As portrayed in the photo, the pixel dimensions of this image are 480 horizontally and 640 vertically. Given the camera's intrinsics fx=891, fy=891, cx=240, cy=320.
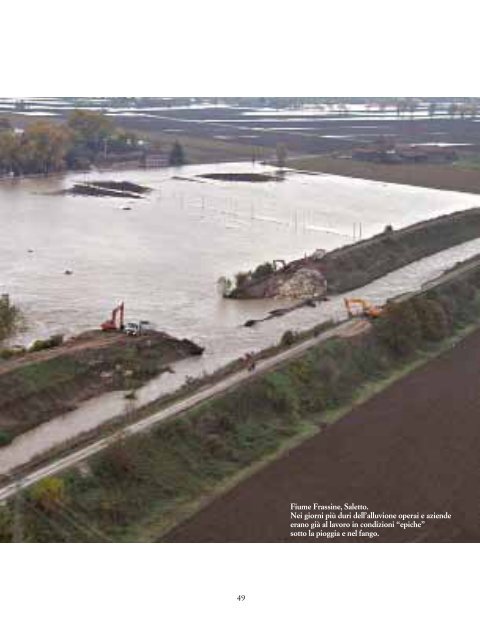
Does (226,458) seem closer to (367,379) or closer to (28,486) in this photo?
(28,486)

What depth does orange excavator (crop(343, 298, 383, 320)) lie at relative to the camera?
21.6 ft

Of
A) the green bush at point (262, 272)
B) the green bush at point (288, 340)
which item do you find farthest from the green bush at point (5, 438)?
the green bush at point (262, 272)

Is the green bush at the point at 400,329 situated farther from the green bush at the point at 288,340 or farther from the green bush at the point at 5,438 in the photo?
the green bush at the point at 5,438

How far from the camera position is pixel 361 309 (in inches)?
295

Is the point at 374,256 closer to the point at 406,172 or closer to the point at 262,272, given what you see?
the point at 262,272

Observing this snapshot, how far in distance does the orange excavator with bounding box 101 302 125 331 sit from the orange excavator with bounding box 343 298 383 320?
1.75m

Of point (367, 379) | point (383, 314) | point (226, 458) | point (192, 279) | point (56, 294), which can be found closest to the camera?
point (226, 458)

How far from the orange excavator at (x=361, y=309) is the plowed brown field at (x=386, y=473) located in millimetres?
1253

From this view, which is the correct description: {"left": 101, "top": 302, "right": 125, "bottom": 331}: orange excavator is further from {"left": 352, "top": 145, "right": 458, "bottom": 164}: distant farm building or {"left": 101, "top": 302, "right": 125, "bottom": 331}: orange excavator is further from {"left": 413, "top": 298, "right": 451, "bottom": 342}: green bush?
{"left": 352, "top": 145, "right": 458, "bottom": 164}: distant farm building

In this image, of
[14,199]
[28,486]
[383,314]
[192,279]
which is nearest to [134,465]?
[28,486]

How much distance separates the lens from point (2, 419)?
16.1ft

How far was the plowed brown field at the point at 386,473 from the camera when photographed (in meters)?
3.22

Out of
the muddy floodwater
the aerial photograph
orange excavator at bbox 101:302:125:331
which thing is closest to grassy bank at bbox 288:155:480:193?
the muddy floodwater

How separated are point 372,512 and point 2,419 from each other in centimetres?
264
